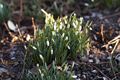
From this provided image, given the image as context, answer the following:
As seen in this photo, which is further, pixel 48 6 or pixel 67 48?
pixel 48 6

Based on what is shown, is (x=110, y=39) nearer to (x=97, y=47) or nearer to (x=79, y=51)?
(x=97, y=47)

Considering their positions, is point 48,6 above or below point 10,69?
above

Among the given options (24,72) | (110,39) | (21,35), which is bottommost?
(24,72)

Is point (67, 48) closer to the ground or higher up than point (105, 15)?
closer to the ground

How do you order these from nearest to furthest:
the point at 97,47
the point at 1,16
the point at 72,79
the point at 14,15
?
the point at 72,79 < the point at 97,47 < the point at 1,16 < the point at 14,15

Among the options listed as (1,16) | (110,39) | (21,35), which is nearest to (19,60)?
(21,35)

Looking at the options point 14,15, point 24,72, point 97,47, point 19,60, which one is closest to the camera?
point 24,72

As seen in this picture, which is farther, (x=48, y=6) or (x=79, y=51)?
(x=48, y=6)

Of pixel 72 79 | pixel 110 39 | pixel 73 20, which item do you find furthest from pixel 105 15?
pixel 72 79

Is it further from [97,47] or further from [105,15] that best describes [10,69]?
[105,15]
